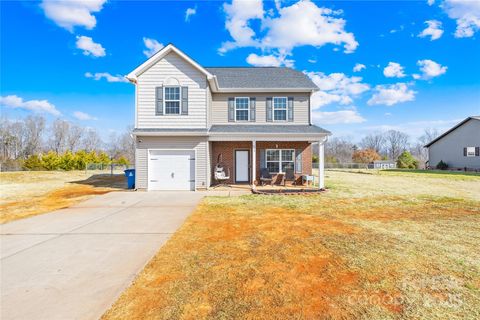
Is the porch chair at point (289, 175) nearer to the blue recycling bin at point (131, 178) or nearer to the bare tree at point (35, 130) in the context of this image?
the blue recycling bin at point (131, 178)

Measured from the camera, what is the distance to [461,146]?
2892 centimetres

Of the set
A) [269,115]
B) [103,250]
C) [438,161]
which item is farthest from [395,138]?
[103,250]

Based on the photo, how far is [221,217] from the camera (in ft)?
24.6

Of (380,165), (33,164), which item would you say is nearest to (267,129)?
(33,164)

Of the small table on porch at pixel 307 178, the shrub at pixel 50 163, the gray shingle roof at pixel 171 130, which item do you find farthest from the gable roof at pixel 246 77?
→ the shrub at pixel 50 163

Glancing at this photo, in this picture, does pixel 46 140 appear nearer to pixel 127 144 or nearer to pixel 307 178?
pixel 127 144

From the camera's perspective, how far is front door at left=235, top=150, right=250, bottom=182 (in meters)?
15.1

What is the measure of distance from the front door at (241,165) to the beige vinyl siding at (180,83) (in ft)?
11.0

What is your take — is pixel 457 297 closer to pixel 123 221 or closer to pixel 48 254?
pixel 48 254

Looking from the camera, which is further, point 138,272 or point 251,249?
point 251,249

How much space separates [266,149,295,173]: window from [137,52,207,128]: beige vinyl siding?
190 inches

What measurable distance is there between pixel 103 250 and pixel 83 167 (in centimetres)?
3071

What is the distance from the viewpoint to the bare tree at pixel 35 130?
53.8m

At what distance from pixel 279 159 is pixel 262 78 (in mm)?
5706
